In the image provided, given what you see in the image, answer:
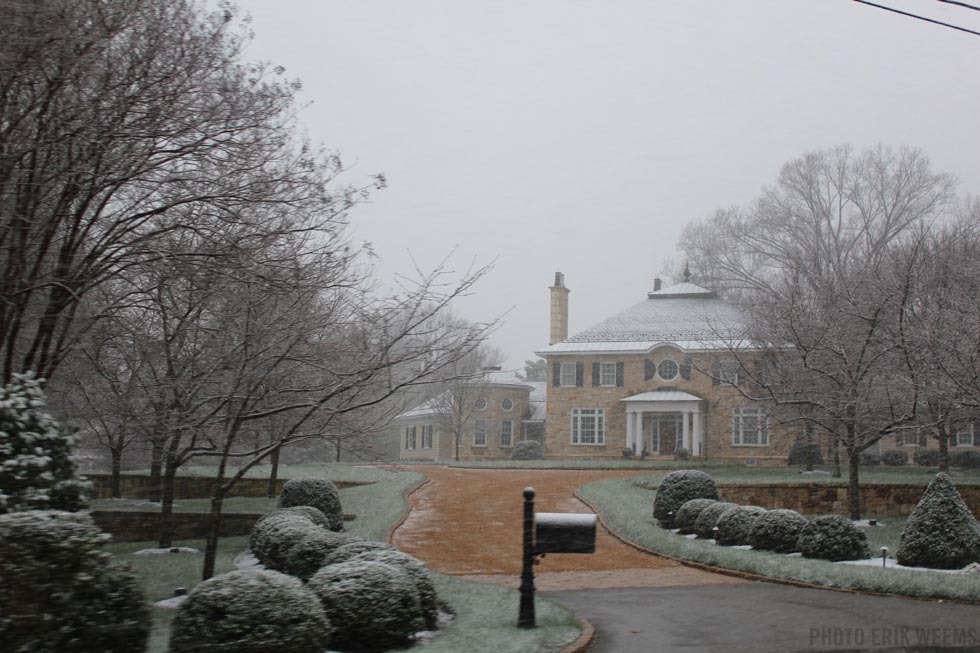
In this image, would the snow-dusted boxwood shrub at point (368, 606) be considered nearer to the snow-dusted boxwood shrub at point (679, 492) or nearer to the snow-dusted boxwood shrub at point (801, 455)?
the snow-dusted boxwood shrub at point (679, 492)

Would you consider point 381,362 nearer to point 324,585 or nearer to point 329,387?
point 329,387

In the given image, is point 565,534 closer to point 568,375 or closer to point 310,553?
point 310,553

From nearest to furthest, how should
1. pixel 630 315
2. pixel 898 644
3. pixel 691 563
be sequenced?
pixel 898 644 < pixel 691 563 < pixel 630 315

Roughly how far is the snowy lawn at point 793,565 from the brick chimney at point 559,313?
87.5 feet

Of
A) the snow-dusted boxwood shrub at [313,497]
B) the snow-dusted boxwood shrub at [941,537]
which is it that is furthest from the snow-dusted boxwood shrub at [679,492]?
the snow-dusted boxwood shrub at [313,497]

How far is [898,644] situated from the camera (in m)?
8.21

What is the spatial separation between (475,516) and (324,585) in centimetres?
1167

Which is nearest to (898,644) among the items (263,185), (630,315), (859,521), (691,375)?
(263,185)

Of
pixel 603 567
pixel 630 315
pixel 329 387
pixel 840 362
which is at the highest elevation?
pixel 630 315

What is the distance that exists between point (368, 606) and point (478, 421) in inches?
1579

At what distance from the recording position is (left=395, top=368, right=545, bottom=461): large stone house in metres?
45.3

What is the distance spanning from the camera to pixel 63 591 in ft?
19.8

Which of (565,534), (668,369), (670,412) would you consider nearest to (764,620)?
(565,534)

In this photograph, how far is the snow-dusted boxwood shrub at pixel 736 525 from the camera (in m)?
15.4
